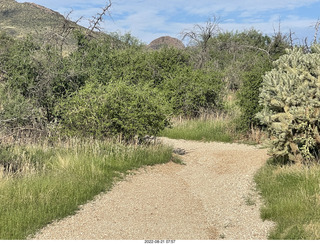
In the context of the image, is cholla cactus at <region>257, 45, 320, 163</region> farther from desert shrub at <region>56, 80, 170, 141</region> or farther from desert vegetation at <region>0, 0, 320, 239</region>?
desert shrub at <region>56, 80, 170, 141</region>

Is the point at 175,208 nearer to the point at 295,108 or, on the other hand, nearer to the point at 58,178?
the point at 58,178

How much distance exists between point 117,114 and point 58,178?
389cm

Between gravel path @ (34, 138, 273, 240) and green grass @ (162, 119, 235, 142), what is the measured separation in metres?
4.35

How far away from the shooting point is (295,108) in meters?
9.54

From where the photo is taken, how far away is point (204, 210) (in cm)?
802

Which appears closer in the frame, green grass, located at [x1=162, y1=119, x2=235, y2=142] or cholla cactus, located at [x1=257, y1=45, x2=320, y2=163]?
cholla cactus, located at [x1=257, y1=45, x2=320, y2=163]

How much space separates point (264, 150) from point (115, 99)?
5.74m

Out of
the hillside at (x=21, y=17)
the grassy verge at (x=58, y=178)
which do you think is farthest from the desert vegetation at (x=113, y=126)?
the hillside at (x=21, y=17)

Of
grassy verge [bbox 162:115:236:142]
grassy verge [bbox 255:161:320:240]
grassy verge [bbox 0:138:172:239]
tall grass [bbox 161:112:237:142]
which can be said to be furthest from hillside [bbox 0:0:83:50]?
grassy verge [bbox 255:161:320:240]

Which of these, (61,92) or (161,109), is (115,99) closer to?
(161,109)

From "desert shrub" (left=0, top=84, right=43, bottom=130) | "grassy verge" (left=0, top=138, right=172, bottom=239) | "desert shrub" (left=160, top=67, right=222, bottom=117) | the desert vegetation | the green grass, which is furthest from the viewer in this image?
"desert shrub" (left=160, top=67, right=222, bottom=117)

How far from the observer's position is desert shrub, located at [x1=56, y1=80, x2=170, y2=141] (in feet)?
38.8

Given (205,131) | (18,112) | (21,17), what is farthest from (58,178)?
(21,17)

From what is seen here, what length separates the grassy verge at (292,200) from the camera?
20.9 ft
